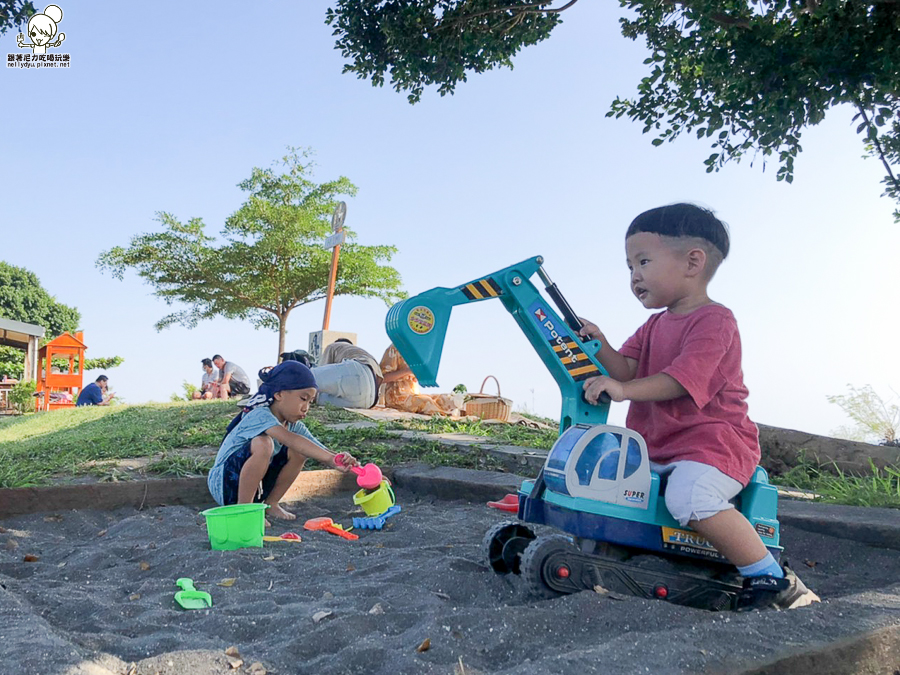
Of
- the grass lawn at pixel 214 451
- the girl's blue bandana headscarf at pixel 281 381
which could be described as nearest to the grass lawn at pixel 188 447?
the grass lawn at pixel 214 451

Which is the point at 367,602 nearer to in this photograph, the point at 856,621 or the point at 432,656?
the point at 432,656

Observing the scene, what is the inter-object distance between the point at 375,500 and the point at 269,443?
0.71 m

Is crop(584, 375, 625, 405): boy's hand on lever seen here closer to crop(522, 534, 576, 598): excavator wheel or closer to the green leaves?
crop(522, 534, 576, 598): excavator wheel

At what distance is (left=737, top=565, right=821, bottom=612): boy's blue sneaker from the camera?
2270mm

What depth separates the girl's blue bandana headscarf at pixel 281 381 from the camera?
387 cm

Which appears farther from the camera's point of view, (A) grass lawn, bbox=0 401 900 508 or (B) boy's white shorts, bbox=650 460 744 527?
(A) grass lawn, bbox=0 401 900 508

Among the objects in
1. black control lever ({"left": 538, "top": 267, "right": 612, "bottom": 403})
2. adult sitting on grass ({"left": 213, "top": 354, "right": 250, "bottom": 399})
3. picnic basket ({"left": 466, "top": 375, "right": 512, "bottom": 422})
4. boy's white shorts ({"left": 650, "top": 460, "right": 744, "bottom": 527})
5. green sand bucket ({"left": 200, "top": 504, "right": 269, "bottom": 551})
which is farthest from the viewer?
adult sitting on grass ({"left": 213, "top": 354, "right": 250, "bottom": 399})

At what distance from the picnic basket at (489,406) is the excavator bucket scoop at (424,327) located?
8.72 meters

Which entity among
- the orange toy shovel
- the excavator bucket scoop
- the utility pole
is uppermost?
the utility pole

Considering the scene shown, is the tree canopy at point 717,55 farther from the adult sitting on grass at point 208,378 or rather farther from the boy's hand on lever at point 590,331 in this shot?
the adult sitting on grass at point 208,378

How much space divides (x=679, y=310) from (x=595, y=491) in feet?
2.40

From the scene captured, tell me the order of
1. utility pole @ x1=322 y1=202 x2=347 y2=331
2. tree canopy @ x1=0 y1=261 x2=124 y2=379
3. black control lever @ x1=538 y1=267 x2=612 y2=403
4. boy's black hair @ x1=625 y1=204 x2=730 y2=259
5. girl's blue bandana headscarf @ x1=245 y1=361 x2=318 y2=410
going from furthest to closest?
tree canopy @ x1=0 y1=261 x2=124 y2=379
utility pole @ x1=322 y1=202 x2=347 y2=331
girl's blue bandana headscarf @ x1=245 y1=361 x2=318 y2=410
black control lever @ x1=538 y1=267 x2=612 y2=403
boy's black hair @ x1=625 y1=204 x2=730 y2=259

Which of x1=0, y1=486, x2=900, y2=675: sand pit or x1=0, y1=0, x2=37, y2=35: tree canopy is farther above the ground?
x1=0, y1=0, x2=37, y2=35: tree canopy

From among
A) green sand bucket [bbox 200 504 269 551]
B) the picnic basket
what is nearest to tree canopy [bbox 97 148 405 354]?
the picnic basket
